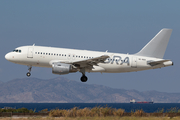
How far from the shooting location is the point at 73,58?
1692 inches

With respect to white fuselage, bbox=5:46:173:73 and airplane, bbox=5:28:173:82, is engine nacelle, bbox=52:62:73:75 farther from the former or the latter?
white fuselage, bbox=5:46:173:73

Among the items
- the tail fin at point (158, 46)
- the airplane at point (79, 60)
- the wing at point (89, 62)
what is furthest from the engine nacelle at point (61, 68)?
the tail fin at point (158, 46)

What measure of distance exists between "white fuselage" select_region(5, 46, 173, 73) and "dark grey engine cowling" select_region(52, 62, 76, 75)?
115cm

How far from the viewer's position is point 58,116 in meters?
33.5

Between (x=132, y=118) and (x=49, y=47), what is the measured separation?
17.7 metres

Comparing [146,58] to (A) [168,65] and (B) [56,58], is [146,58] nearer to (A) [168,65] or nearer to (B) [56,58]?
(A) [168,65]

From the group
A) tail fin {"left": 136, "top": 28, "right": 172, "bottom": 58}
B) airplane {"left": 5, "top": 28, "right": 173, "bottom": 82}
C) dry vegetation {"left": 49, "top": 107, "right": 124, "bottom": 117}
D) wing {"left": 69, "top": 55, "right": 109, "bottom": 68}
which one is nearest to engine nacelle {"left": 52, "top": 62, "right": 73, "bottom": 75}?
airplane {"left": 5, "top": 28, "right": 173, "bottom": 82}

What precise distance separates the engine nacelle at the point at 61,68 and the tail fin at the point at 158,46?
39.0 ft

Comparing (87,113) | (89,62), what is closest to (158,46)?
(89,62)

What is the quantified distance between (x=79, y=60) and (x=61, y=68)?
3074 mm

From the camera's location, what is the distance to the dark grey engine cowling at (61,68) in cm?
4094

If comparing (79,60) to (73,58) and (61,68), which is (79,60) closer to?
(73,58)

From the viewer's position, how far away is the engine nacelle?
4094 centimetres

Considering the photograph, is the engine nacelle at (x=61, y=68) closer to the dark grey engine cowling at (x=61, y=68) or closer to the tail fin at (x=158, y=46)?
the dark grey engine cowling at (x=61, y=68)
